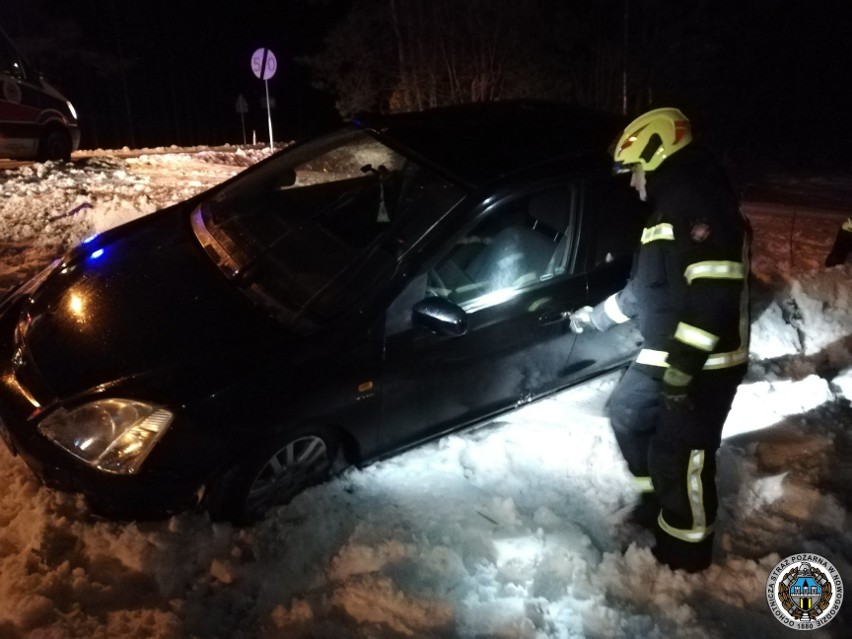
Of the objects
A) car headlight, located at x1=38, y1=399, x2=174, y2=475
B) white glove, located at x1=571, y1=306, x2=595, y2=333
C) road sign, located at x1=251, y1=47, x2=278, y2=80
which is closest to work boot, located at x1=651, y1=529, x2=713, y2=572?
white glove, located at x1=571, y1=306, x2=595, y2=333

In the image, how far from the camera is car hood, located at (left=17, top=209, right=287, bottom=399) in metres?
2.84

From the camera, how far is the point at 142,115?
26312 mm

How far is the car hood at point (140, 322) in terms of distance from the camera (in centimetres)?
284

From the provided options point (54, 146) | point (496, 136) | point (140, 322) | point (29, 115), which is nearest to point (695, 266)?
point (496, 136)

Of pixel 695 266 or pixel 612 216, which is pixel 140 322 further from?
pixel 612 216

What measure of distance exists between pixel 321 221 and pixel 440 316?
1.01 meters

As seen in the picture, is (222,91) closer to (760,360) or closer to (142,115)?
(142,115)

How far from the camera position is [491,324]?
3.43m

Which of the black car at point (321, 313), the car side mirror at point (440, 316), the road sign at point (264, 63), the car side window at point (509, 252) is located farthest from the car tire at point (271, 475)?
the road sign at point (264, 63)

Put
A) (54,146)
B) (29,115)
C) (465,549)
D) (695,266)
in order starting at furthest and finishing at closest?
1. (54,146)
2. (29,115)
3. (465,549)
4. (695,266)

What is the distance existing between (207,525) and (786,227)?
8.88 meters

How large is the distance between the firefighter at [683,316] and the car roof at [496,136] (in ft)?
2.25

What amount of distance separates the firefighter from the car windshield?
0.95 metres

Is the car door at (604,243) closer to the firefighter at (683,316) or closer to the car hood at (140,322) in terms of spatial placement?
the firefighter at (683,316)
